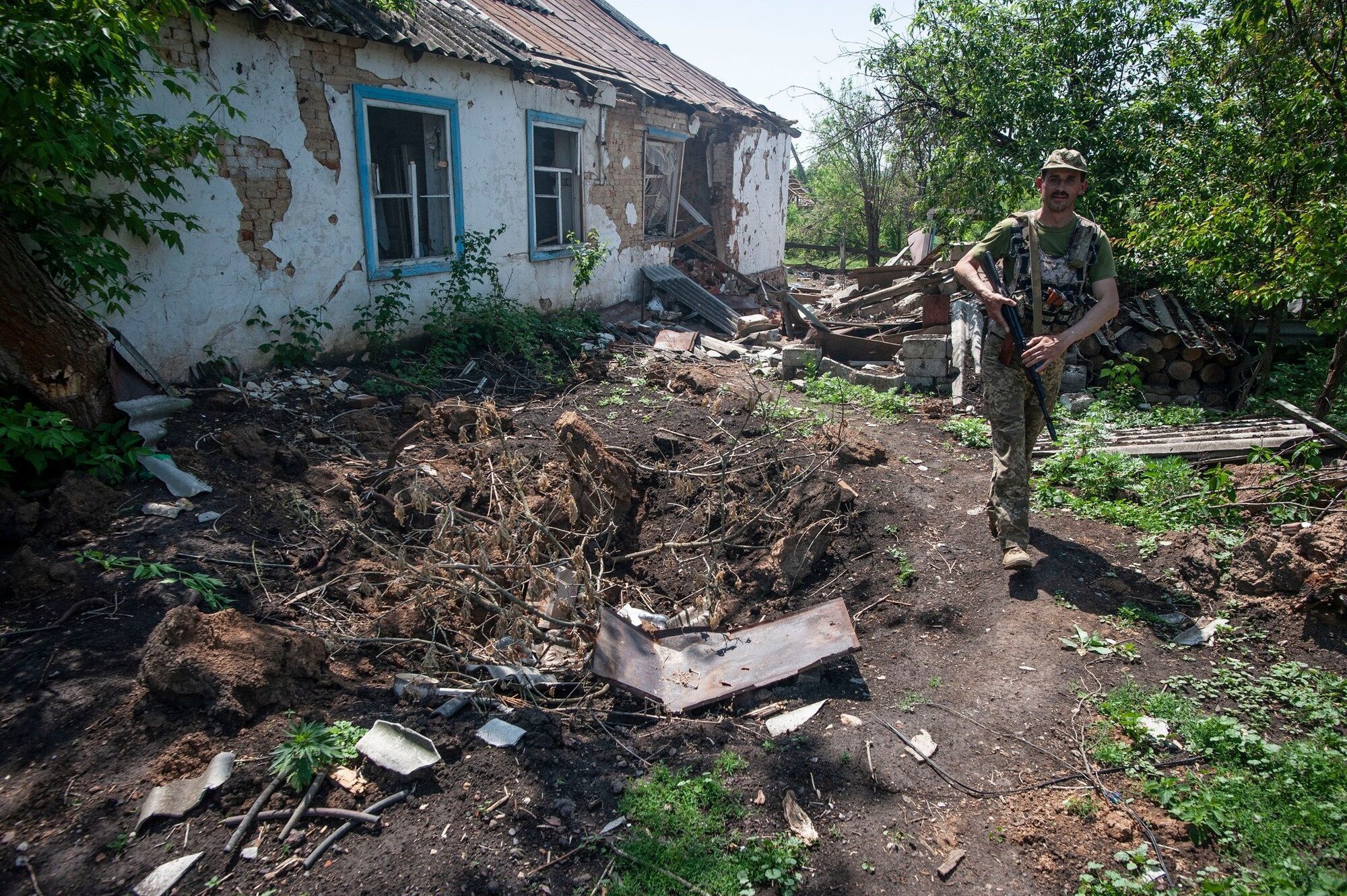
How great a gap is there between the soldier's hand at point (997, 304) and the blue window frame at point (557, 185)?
21.7 ft

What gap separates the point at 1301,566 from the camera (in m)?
3.24

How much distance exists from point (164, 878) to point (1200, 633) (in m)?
3.87

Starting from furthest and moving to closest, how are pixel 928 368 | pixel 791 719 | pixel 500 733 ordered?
pixel 928 368 < pixel 791 719 < pixel 500 733

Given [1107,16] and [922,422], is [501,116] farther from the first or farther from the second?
[1107,16]

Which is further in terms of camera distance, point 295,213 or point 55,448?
point 295,213

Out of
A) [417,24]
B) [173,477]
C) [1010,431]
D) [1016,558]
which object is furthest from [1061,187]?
[417,24]

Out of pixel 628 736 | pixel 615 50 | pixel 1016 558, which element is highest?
pixel 615 50

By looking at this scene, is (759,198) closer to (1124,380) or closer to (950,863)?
(1124,380)

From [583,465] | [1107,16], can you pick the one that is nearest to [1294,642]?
[583,465]

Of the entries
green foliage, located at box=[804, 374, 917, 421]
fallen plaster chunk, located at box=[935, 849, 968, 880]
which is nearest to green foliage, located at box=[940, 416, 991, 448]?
green foliage, located at box=[804, 374, 917, 421]

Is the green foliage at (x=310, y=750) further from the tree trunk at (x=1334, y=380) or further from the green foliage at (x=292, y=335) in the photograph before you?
the tree trunk at (x=1334, y=380)

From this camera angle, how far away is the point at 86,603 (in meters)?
3.35

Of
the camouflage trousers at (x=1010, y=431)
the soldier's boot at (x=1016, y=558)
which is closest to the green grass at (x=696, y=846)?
the soldier's boot at (x=1016, y=558)

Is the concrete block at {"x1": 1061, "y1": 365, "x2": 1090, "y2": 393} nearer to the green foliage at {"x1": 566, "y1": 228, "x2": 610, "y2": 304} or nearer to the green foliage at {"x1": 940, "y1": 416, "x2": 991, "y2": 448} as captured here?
the green foliage at {"x1": 940, "y1": 416, "x2": 991, "y2": 448}
